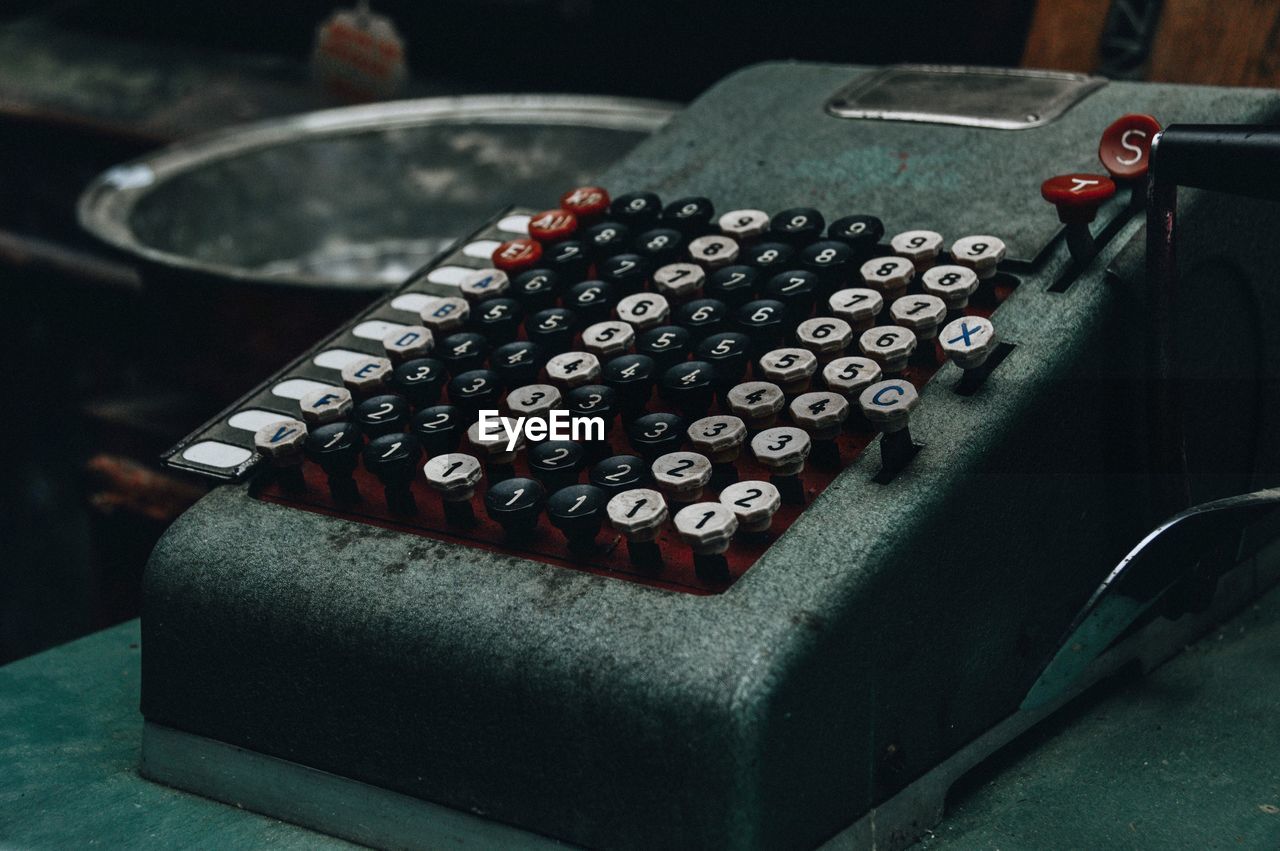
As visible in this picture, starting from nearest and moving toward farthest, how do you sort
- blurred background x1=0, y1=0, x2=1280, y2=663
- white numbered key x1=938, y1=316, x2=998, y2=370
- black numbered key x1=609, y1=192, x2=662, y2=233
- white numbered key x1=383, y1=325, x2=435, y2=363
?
white numbered key x1=938, y1=316, x2=998, y2=370 → white numbered key x1=383, y1=325, x2=435, y2=363 → black numbered key x1=609, y1=192, x2=662, y2=233 → blurred background x1=0, y1=0, x2=1280, y2=663

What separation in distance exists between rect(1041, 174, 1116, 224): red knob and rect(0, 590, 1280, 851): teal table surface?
14.9 inches

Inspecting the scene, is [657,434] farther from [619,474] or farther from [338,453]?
[338,453]

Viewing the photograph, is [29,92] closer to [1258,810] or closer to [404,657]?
[404,657]

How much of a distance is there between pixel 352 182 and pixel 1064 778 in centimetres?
162

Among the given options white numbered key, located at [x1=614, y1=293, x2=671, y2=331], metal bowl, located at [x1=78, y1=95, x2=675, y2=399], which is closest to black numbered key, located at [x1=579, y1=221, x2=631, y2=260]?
white numbered key, located at [x1=614, y1=293, x2=671, y2=331]

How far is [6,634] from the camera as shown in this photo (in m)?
2.98

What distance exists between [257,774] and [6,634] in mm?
2327

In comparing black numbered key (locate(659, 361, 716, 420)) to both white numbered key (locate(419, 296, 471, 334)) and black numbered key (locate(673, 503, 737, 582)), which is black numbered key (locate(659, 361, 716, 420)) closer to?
black numbered key (locate(673, 503, 737, 582))

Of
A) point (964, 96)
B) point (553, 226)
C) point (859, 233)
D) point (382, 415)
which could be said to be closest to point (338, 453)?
point (382, 415)

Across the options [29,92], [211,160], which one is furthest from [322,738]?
[29,92]

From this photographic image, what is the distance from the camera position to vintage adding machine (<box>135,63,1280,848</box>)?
812mm

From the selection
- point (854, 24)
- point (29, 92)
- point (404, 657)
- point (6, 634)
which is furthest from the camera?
point (29, 92)

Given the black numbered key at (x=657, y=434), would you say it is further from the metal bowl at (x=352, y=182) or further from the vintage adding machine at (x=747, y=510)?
the metal bowl at (x=352, y=182)

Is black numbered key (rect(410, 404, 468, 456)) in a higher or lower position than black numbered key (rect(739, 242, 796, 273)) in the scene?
lower
